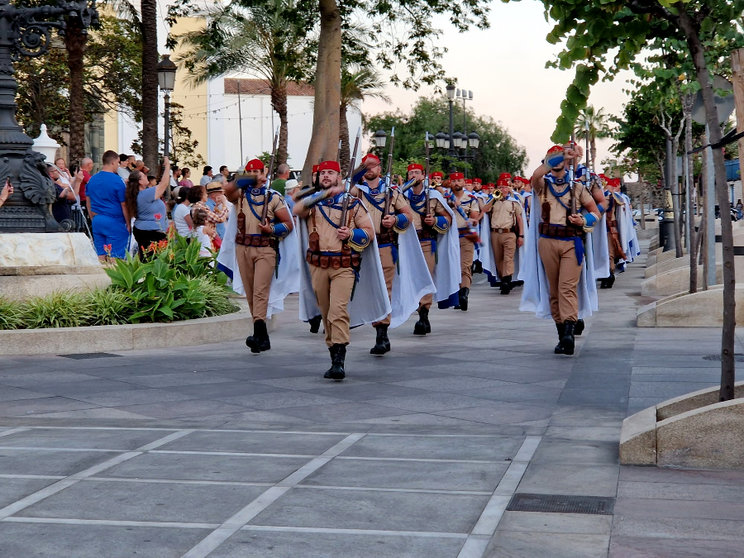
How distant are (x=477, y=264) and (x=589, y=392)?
1772 centimetres

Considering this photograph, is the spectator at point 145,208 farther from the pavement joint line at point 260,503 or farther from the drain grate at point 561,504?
the drain grate at point 561,504

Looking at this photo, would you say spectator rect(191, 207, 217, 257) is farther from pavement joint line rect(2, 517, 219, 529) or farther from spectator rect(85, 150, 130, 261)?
pavement joint line rect(2, 517, 219, 529)

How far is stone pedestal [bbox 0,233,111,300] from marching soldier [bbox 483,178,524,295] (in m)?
9.09

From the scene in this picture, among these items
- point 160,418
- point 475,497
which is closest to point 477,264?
point 160,418

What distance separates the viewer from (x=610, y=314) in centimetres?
1570

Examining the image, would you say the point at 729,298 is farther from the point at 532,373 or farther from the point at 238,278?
the point at 238,278

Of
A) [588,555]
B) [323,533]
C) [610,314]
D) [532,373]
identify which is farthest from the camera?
[610,314]

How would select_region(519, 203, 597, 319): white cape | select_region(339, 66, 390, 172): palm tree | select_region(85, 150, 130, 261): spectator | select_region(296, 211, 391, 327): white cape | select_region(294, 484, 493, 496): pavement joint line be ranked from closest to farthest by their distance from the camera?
select_region(294, 484, 493, 496): pavement joint line, select_region(296, 211, 391, 327): white cape, select_region(519, 203, 597, 319): white cape, select_region(85, 150, 130, 261): spectator, select_region(339, 66, 390, 172): palm tree

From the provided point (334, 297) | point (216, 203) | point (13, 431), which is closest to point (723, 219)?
point (334, 297)

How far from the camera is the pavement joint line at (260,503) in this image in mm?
4750

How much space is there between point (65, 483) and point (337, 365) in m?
4.18

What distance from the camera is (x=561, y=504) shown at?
5457 millimetres

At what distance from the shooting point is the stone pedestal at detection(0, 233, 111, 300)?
12555mm

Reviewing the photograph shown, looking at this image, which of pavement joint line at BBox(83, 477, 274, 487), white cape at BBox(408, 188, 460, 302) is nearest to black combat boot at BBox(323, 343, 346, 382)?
pavement joint line at BBox(83, 477, 274, 487)
